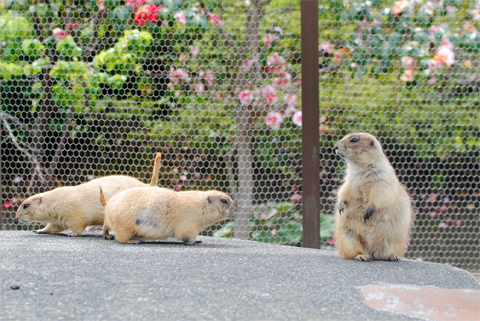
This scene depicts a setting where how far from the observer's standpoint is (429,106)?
19.4 ft

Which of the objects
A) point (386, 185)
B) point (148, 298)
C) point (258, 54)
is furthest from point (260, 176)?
point (148, 298)

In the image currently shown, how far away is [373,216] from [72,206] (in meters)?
2.49

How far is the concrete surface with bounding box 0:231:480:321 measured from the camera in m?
2.87

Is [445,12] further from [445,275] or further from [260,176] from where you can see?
[445,275]

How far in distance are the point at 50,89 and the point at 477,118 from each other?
4082 mm

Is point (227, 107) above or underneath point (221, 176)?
above

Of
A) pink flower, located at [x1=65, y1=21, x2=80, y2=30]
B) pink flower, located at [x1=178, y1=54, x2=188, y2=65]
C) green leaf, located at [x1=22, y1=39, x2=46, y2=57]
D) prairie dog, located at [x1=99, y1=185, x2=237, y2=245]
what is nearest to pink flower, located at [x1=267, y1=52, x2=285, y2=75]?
pink flower, located at [x1=178, y1=54, x2=188, y2=65]

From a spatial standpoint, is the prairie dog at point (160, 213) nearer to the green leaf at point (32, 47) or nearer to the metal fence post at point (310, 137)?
the metal fence post at point (310, 137)

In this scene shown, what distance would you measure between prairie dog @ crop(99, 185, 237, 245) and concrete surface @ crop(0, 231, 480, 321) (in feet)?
0.81

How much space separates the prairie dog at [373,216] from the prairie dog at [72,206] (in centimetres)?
168

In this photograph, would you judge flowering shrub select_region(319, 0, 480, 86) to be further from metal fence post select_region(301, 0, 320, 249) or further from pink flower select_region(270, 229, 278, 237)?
pink flower select_region(270, 229, 278, 237)

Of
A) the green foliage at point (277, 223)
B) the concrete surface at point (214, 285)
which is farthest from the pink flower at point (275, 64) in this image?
the concrete surface at point (214, 285)

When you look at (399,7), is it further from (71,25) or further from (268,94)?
(71,25)

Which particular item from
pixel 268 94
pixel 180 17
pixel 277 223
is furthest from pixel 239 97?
pixel 277 223
